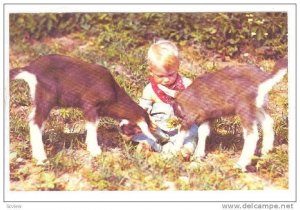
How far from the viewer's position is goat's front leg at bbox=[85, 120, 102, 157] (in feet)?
17.0

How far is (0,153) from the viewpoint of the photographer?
17.4ft

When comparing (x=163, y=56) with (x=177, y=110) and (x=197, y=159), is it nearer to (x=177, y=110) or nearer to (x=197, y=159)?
(x=177, y=110)

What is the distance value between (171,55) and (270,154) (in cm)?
107

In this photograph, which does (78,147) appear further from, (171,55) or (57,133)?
(171,55)

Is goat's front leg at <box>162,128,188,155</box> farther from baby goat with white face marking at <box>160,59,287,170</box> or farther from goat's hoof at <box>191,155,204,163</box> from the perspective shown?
goat's hoof at <box>191,155,204,163</box>

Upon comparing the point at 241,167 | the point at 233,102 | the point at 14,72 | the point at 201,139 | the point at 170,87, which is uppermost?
the point at 14,72

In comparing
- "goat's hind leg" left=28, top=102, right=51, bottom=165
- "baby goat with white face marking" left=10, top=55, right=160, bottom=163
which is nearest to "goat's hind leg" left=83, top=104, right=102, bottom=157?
"baby goat with white face marking" left=10, top=55, right=160, bottom=163

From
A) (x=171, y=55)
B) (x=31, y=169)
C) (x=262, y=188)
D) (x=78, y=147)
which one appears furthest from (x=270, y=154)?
(x=31, y=169)

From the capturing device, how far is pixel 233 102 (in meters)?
5.07

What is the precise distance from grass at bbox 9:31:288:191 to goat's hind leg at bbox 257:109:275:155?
0.18 feet

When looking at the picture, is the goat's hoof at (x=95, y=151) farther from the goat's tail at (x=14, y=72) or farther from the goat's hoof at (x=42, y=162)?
the goat's tail at (x=14, y=72)

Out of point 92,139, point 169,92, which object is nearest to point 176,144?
point 169,92

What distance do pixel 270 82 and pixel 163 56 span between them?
0.86 m

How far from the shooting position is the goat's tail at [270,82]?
5.08 meters
